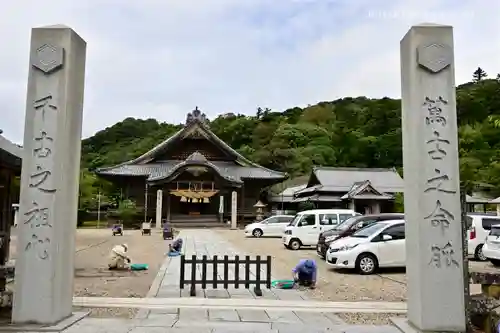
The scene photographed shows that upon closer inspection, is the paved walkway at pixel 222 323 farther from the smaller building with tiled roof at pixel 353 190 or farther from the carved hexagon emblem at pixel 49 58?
the smaller building with tiled roof at pixel 353 190

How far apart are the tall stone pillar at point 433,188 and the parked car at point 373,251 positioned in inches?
209

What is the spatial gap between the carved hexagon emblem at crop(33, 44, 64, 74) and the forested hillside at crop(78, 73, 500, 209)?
4223cm

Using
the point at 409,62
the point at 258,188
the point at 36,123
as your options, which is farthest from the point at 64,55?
the point at 258,188

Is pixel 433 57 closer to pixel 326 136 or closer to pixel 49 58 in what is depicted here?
pixel 49 58

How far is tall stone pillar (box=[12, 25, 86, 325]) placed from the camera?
20.1 feet

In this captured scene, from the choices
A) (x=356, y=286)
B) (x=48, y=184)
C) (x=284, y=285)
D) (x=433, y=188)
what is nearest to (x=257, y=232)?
(x=356, y=286)

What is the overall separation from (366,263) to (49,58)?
Result: 905cm

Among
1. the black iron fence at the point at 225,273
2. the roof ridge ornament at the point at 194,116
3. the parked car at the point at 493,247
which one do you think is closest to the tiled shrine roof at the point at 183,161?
the roof ridge ornament at the point at 194,116

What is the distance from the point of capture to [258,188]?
141 feet

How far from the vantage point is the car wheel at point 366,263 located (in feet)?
39.1

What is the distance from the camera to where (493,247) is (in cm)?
1330

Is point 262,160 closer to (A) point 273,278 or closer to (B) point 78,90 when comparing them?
(A) point 273,278

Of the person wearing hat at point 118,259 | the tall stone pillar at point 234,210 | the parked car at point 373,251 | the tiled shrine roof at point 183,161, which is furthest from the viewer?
the tiled shrine roof at point 183,161

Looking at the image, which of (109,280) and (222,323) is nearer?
(222,323)
